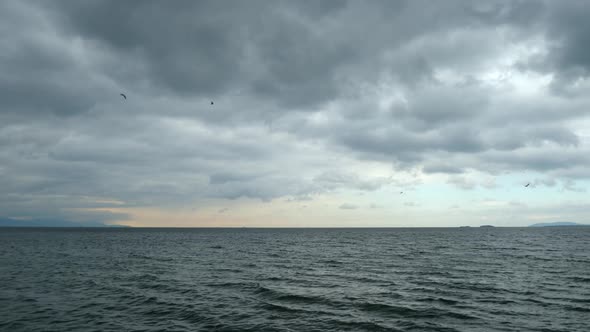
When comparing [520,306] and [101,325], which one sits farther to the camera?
[520,306]

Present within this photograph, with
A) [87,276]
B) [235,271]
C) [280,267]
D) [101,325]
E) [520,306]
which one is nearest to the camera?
[101,325]

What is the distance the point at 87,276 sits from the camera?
44.6 metres

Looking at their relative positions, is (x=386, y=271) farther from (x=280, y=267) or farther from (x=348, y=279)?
(x=280, y=267)

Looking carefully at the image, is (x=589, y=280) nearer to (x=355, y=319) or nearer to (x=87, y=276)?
(x=355, y=319)

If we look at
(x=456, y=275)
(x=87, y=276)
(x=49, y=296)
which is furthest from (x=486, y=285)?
(x=87, y=276)

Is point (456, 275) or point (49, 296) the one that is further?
point (456, 275)

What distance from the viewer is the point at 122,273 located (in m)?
46.9

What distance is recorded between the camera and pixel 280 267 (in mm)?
53000

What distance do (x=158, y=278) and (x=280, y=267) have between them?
17.7 m

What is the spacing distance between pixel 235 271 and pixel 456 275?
28.8m

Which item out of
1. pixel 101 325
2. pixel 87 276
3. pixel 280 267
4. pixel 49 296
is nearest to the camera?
pixel 101 325

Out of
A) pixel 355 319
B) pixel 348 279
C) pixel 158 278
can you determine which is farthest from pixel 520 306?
pixel 158 278

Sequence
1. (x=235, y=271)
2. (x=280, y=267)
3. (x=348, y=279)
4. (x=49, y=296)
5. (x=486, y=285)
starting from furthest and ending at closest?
1. (x=280, y=267)
2. (x=235, y=271)
3. (x=348, y=279)
4. (x=486, y=285)
5. (x=49, y=296)

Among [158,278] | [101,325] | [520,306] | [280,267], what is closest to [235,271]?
[280,267]
